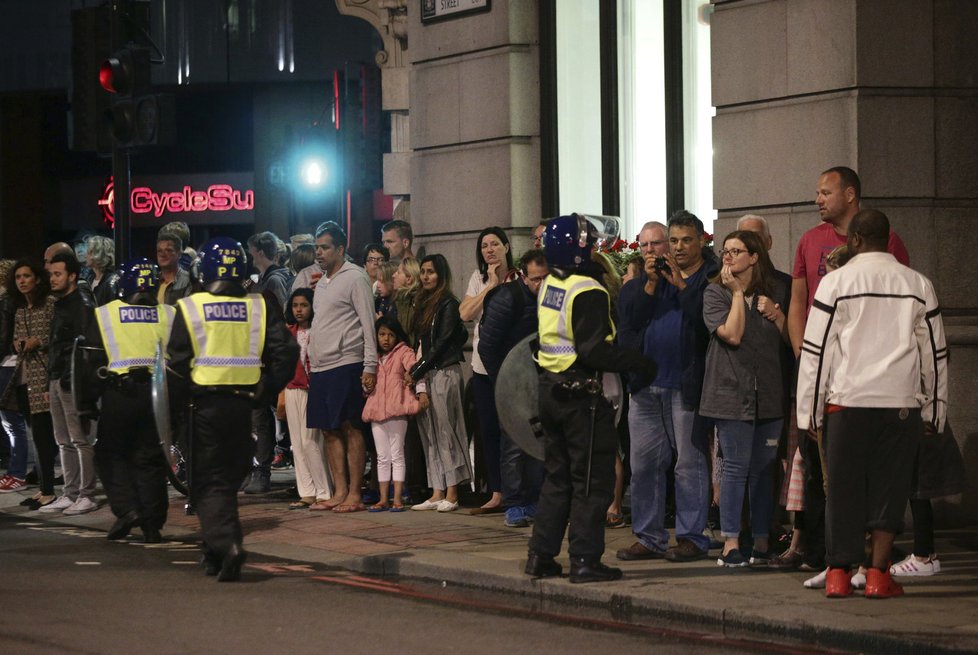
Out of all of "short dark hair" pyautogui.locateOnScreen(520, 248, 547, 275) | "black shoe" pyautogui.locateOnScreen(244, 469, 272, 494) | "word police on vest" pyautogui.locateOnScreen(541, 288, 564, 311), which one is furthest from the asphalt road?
"black shoe" pyautogui.locateOnScreen(244, 469, 272, 494)

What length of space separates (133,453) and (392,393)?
82.1 inches

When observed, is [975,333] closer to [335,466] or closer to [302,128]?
[335,466]

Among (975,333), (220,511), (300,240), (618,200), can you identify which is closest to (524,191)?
(618,200)

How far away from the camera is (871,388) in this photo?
8.57 metres

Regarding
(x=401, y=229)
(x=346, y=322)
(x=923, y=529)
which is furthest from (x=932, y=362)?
(x=401, y=229)

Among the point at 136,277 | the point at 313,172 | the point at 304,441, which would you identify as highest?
the point at 313,172

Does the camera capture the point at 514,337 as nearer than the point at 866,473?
No

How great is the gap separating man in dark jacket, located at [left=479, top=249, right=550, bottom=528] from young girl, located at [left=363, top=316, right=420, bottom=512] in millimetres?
1073

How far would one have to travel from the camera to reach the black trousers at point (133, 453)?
462 inches

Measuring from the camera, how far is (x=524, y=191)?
14555mm

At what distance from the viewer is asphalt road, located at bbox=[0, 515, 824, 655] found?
7922 millimetres

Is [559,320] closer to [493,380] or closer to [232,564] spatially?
[232,564]

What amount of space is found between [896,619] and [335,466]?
6056mm

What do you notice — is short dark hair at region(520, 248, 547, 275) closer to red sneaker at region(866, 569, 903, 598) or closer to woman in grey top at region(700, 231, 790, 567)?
woman in grey top at region(700, 231, 790, 567)
